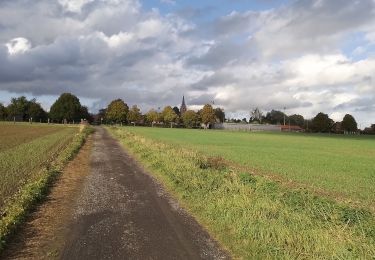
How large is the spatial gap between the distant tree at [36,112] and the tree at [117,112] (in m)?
28.0

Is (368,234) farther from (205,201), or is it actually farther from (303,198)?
(205,201)

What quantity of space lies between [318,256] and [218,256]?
1.82 meters

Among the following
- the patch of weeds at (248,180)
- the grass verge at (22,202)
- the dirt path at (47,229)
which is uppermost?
the patch of weeds at (248,180)

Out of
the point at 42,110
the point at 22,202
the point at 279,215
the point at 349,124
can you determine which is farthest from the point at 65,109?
the point at 279,215

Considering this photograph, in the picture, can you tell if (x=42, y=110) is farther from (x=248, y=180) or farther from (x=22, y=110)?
(x=248, y=180)

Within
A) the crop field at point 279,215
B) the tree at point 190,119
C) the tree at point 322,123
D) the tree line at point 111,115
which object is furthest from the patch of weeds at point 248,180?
the tree at point 190,119

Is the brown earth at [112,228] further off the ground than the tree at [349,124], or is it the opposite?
the tree at [349,124]

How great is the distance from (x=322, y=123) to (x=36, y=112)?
114 metres

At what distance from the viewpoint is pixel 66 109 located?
573 ft

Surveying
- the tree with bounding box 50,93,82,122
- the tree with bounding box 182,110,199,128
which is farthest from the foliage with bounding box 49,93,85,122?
the tree with bounding box 182,110,199,128

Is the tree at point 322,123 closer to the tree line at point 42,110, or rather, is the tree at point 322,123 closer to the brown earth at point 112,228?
the tree line at point 42,110

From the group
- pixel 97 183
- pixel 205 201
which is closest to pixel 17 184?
pixel 97 183

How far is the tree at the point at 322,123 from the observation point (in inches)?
6983

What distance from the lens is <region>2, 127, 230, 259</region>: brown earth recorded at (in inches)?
327
